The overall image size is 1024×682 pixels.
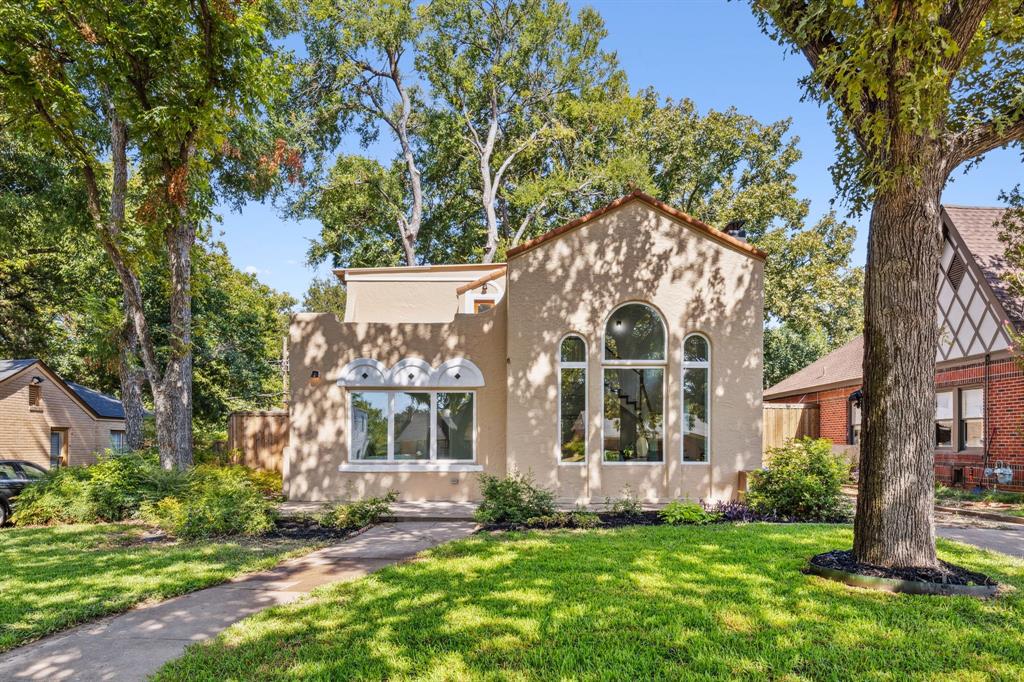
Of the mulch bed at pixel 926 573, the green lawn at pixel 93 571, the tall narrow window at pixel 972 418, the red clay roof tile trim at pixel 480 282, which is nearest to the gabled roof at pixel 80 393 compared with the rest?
the green lawn at pixel 93 571

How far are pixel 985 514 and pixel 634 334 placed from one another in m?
7.11

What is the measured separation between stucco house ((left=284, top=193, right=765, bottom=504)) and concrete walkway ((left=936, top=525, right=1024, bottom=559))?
3.10 meters

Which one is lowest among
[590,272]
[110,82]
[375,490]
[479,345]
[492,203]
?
[375,490]

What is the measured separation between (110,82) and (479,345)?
8343mm

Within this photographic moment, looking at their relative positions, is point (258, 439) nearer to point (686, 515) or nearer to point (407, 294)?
point (407, 294)

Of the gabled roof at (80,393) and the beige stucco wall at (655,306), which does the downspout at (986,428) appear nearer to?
the beige stucco wall at (655,306)

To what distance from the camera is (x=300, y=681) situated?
363 cm

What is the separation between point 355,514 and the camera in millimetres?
9180

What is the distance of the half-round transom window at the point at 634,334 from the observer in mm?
11180

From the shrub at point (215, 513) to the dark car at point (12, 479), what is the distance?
137 inches

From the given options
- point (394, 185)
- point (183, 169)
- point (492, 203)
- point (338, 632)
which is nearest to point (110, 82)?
point (183, 169)

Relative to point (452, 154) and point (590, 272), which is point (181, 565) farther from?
point (452, 154)

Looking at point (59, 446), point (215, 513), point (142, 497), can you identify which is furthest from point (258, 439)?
point (59, 446)

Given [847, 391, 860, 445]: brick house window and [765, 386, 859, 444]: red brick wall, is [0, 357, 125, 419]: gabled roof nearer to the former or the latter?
[765, 386, 859, 444]: red brick wall
